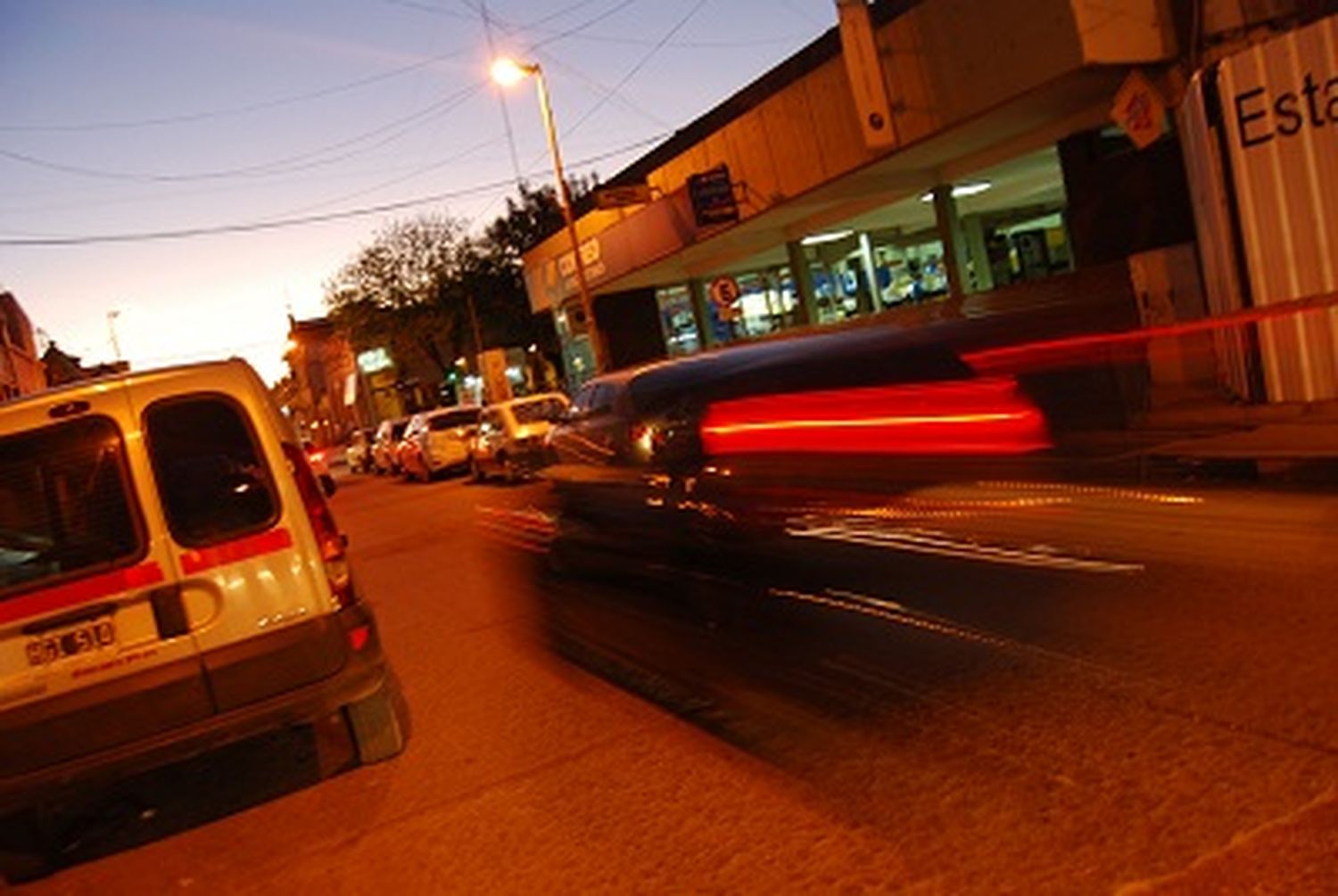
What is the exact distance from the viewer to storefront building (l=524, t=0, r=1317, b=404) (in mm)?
14547

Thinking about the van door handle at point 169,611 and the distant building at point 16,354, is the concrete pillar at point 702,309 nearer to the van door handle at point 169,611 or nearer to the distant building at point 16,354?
the distant building at point 16,354

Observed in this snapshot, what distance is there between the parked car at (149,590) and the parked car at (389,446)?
24236mm

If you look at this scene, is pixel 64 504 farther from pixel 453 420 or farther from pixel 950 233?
pixel 453 420

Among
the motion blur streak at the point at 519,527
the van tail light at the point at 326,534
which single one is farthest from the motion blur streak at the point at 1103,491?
the van tail light at the point at 326,534

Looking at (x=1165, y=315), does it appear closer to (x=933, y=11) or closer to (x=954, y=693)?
(x=933, y=11)

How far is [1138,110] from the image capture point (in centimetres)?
1249

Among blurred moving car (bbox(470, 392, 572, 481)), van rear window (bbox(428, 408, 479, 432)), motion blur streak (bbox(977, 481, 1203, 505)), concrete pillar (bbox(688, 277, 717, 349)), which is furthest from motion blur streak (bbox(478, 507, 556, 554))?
concrete pillar (bbox(688, 277, 717, 349))

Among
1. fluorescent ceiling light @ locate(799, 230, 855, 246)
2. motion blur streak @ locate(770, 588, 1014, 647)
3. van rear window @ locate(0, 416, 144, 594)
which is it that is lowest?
motion blur streak @ locate(770, 588, 1014, 647)

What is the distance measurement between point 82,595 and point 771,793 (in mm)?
2928

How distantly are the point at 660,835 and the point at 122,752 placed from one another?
2348mm

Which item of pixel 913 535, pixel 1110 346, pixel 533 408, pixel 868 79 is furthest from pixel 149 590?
pixel 533 408

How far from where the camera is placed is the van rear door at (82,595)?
4.79m

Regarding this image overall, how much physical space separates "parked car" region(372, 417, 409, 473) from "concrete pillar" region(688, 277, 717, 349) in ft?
28.4

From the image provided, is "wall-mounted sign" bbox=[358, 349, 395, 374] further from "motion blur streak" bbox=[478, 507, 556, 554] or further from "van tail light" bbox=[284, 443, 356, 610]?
"van tail light" bbox=[284, 443, 356, 610]
